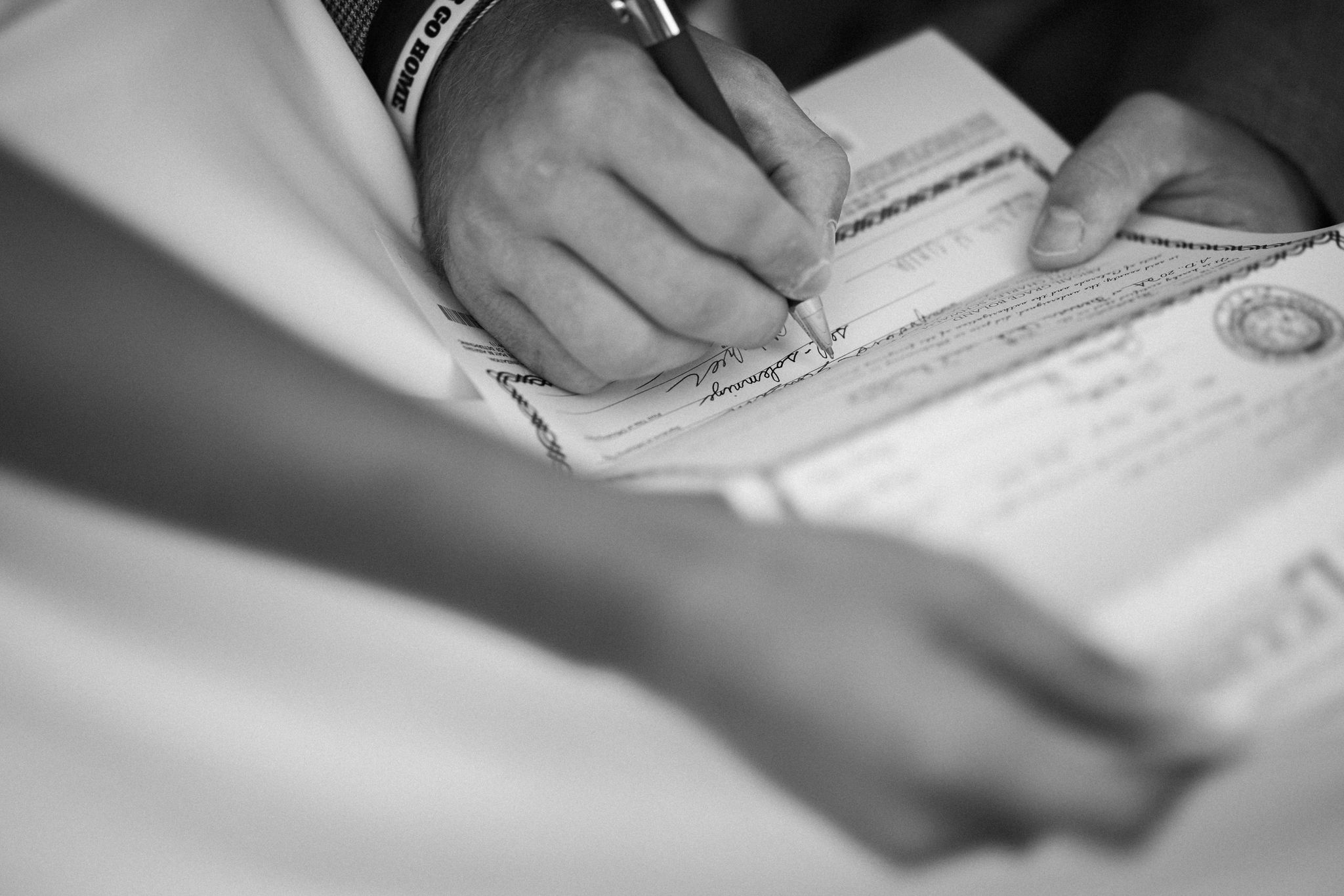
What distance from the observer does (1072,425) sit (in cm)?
34

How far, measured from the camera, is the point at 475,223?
43 centimetres

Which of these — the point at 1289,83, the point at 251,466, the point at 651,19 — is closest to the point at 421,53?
the point at 651,19

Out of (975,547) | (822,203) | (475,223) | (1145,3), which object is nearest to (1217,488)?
(975,547)

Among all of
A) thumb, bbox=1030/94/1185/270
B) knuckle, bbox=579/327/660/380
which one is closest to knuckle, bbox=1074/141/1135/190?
thumb, bbox=1030/94/1185/270

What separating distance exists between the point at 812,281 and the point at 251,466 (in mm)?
238

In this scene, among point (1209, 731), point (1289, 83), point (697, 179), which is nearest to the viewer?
point (1209, 731)

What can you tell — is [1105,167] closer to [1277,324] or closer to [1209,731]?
[1277,324]

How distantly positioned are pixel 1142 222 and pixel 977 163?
0.09 meters

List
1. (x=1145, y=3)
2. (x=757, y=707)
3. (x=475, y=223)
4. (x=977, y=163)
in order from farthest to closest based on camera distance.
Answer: (x=1145, y=3) → (x=977, y=163) → (x=475, y=223) → (x=757, y=707)

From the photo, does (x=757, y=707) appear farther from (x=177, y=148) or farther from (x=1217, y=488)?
(x=177, y=148)

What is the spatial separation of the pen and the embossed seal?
20 cm

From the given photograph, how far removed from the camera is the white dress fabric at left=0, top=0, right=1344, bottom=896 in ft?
0.99

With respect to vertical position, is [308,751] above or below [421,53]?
below

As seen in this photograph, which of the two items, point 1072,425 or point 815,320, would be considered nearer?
point 1072,425
